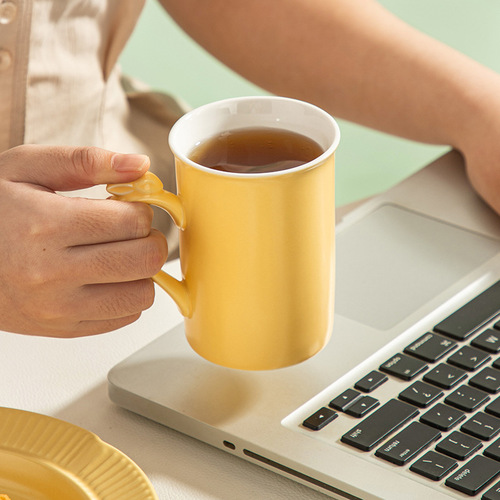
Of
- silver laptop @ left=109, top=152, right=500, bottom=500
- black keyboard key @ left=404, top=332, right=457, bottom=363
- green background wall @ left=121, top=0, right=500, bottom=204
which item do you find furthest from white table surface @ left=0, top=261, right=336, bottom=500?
green background wall @ left=121, top=0, right=500, bottom=204

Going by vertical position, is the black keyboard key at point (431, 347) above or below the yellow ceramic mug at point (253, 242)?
below

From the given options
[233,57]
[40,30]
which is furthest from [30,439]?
[233,57]

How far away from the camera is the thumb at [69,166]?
450 millimetres

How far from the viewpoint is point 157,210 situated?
0.88 m

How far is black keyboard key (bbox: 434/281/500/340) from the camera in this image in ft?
1.73

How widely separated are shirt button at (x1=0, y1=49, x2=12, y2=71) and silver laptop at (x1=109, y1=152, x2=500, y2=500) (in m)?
0.32

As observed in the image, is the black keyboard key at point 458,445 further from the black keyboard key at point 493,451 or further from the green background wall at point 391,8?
the green background wall at point 391,8

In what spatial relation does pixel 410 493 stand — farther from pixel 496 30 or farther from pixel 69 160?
pixel 496 30

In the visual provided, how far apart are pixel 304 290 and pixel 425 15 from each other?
6.33 feet

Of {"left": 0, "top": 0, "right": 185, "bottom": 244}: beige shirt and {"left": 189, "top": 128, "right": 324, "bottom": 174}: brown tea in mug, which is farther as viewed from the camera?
{"left": 0, "top": 0, "right": 185, "bottom": 244}: beige shirt

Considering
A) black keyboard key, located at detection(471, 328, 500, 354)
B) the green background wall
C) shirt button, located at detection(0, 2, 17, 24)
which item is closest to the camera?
black keyboard key, located at detection(471, 328, 500, 354)

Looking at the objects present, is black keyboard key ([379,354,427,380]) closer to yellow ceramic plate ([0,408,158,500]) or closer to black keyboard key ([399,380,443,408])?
black keyboard key ([399,380,443,408])

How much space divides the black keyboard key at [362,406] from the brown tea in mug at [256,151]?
141mm

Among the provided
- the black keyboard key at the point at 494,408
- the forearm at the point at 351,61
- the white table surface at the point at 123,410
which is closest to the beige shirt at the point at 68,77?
the forearm at the point at 351,61
